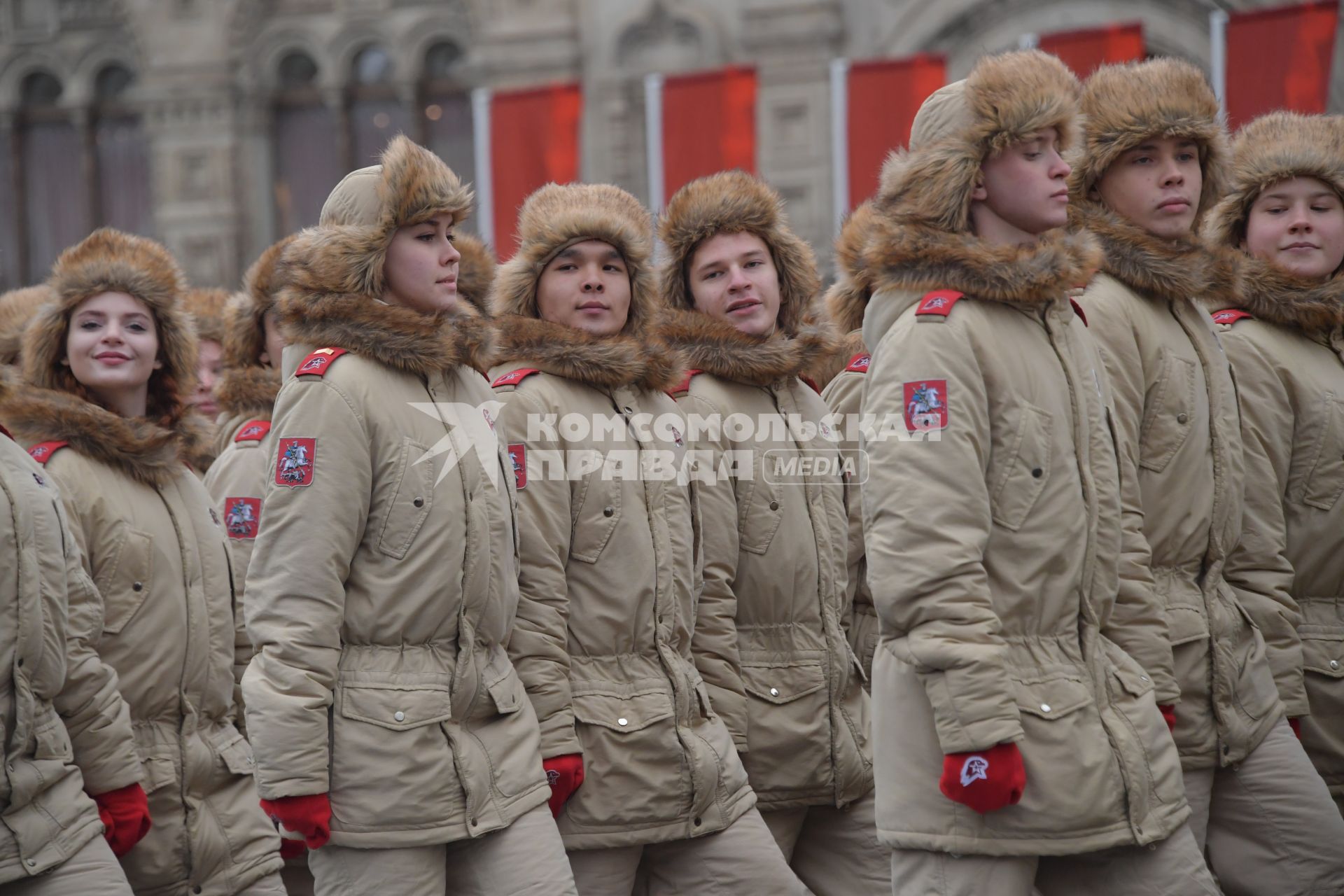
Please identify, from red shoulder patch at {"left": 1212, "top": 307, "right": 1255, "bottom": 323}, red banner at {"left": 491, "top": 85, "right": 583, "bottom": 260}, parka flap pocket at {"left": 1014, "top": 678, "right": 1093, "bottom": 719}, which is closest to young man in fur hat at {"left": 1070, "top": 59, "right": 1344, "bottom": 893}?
red shoulder patch at {"left": 1212, "top": 307, "right": 1255, "bottom": 323}

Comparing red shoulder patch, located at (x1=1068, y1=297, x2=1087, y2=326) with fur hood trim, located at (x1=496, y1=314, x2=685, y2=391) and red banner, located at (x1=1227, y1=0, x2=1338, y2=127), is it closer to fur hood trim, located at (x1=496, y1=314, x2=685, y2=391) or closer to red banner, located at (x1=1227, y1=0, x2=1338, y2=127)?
fur hood trim, located at (x1=496, y1=314, x2=685, y2=391)

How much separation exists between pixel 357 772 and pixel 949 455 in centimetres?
158

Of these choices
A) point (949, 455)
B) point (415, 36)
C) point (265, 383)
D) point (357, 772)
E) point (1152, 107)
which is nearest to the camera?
point (949, 455)

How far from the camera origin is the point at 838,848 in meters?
5.32

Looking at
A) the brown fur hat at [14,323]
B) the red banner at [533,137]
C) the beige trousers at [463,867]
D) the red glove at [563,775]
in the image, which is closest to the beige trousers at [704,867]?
the red glove at [563,775]

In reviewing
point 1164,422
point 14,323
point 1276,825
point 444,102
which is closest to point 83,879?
point 14,323

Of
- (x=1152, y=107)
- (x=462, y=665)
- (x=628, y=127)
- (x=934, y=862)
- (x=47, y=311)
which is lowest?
(x=934, y=862)

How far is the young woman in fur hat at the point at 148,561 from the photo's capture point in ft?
15.9

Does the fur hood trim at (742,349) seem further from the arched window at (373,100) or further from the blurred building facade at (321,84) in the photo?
the arched window at (373,100)

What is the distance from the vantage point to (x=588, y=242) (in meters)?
5.18

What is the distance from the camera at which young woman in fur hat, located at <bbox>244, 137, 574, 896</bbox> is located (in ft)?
13.1

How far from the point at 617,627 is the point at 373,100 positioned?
1213cm

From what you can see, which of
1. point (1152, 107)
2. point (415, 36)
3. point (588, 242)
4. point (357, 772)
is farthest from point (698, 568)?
point (415, 36)

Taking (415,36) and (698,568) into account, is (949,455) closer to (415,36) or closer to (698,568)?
(698,568)
